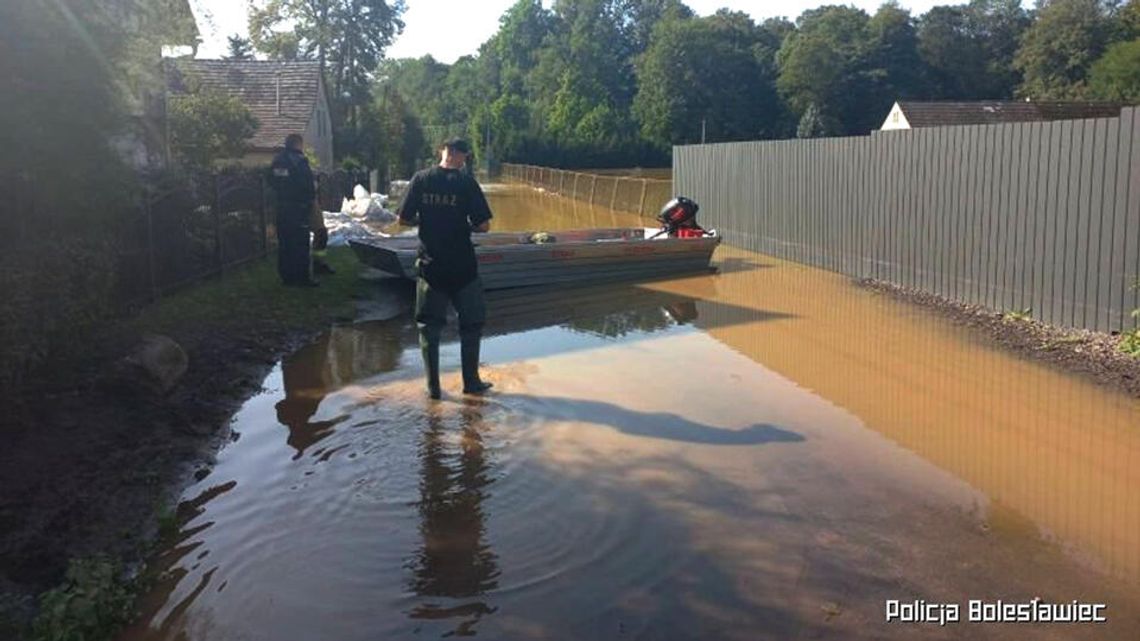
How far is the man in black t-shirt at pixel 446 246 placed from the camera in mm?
8320

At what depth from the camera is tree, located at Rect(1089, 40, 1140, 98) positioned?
59.4m

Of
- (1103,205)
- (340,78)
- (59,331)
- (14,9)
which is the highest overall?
(340,78)

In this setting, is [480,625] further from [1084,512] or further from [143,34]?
[143,34]

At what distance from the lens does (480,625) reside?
4.57 m

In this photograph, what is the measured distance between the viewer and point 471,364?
8602 millimetres

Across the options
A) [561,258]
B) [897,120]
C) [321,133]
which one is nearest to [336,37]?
[321,133]

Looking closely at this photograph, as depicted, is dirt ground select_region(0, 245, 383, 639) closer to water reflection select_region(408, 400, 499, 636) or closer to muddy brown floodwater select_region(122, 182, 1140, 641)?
muddy brown floodwater select_region(122, 182, 1140, 641)

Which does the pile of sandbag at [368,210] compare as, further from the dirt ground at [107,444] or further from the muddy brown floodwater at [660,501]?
the muddy brown floodwater at [660,501]

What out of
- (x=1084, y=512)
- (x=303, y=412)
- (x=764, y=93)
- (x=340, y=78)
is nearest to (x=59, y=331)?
(x=303, y=412)

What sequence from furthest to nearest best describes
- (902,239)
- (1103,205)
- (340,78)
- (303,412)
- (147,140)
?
(340,78) → (147,140) → (902,239) → (1103,205) → (303,412)

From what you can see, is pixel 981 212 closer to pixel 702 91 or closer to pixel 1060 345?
pixel 1060 345

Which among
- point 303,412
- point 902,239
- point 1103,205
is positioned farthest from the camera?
point 902,239

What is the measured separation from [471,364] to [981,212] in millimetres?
7148

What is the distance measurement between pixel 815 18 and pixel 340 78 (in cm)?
5241
